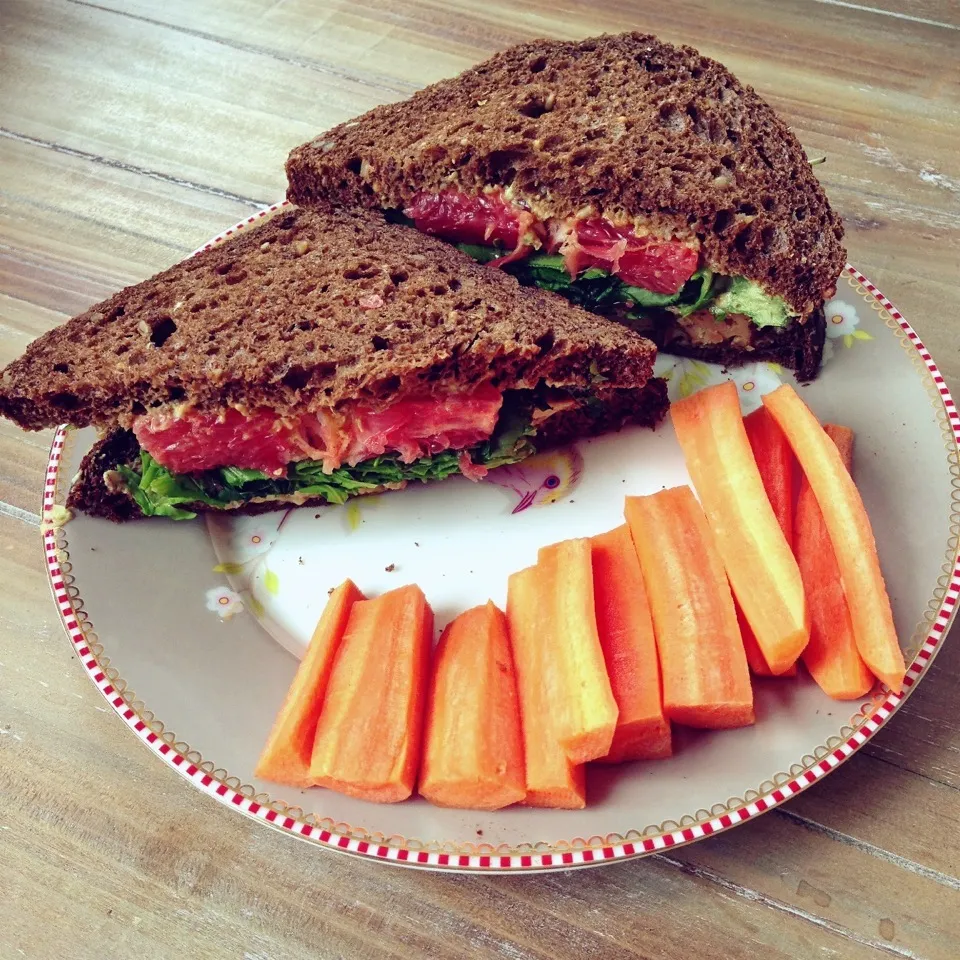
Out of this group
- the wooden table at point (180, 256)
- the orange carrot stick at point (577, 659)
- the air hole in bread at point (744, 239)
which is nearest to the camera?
the orange carrot stick at point (577, 659)

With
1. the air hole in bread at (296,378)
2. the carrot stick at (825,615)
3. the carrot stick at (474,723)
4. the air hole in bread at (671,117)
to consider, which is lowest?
the carrot stick at (474,723)

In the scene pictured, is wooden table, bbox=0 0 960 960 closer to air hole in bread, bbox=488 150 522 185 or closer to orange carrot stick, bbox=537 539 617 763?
orange carrot stick, bbox=537 539 617 763

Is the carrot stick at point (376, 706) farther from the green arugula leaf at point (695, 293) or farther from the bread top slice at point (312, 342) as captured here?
the green arugula leaf at point (695, 293)

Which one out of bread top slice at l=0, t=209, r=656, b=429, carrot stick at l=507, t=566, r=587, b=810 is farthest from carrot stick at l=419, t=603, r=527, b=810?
bread top slice at l=0, t=209, r=656, b=429

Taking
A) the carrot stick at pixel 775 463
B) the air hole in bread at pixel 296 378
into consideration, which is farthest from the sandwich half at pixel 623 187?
the air hole in bread at pixel 296 378

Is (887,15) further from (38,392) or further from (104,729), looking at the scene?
(104,729)

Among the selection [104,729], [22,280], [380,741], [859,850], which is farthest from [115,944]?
[22,280]

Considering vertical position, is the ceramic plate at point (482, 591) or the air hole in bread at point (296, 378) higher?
the air hole in bread at point (296, 378)

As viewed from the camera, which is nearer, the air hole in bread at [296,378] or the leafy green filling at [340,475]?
the air hole in bread at [296,378]

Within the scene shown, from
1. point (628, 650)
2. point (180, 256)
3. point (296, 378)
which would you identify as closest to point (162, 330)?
point (296, 378)
